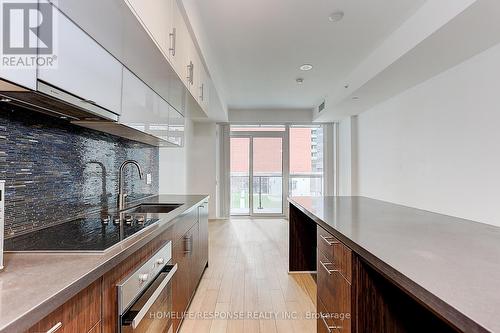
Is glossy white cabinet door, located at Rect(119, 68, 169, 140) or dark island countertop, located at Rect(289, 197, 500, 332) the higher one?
glossy white cabinet door, located at Rect(119, 68, 169, 140)

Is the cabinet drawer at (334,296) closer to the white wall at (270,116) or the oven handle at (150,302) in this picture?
the oven handle at (150,302)

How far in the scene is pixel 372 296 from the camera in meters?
1.32

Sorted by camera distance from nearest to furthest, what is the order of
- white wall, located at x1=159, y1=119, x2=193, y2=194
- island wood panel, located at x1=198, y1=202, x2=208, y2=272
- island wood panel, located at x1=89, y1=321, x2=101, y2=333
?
island wood panel, located at x1=89, y1=321, x2=101, y2=333 < island wood panel, located at x1=198, y1=202, x2=208, y2=272 < white wall, located at x1=159, y1=119, x2=193, y2=194

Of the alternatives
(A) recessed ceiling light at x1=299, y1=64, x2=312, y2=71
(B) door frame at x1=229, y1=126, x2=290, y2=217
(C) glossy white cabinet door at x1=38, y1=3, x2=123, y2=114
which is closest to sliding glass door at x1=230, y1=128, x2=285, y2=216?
(B) door frame at x1=229, y1=126, x2=290, y2=217

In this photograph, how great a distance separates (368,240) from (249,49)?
2820 mm

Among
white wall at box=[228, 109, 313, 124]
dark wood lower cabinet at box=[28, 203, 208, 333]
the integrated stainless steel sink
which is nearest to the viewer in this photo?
dark wood lower cabinet at box=[28, 203, 208, 333]

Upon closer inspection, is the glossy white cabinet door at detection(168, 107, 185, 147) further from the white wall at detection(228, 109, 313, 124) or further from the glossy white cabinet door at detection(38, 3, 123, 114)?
the white wall at detection(228, 109, 313, 124)

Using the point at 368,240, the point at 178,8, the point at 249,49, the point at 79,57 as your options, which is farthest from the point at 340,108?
the point at 79,57

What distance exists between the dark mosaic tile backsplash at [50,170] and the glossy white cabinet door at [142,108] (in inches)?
13.9

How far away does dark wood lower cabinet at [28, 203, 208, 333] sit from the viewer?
0.79 metres

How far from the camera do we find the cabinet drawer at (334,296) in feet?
4.49

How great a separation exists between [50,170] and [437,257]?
186 centimetres

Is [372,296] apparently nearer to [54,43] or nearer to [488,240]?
[488,240]

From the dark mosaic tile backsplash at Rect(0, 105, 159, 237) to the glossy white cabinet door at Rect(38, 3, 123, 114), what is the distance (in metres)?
0.38
